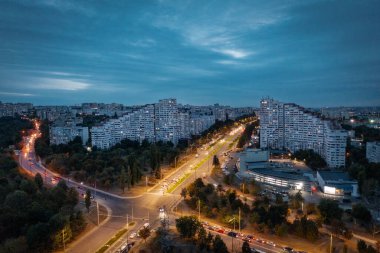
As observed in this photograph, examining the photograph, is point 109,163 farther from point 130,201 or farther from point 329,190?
point 329,190

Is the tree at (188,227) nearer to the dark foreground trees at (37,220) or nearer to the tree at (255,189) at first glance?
the dark foreground trees at (37,220)

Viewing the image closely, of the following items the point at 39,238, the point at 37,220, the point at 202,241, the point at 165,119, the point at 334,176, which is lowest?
the point at 202,241

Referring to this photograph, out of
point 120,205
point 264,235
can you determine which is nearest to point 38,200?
point 120,205

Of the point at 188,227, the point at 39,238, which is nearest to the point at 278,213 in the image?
the point at 188,227

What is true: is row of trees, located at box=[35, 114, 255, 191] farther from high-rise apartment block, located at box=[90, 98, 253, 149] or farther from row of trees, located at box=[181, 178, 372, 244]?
row of trees, located at box=[181, 178, 372, 244]

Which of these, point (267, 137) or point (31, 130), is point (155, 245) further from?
point (31, 130)

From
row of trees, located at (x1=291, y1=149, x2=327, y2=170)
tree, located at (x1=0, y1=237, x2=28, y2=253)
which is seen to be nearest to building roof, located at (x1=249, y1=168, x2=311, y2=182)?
row of trees, located at (x1=291, y1=149, x2=327, y2=170)
